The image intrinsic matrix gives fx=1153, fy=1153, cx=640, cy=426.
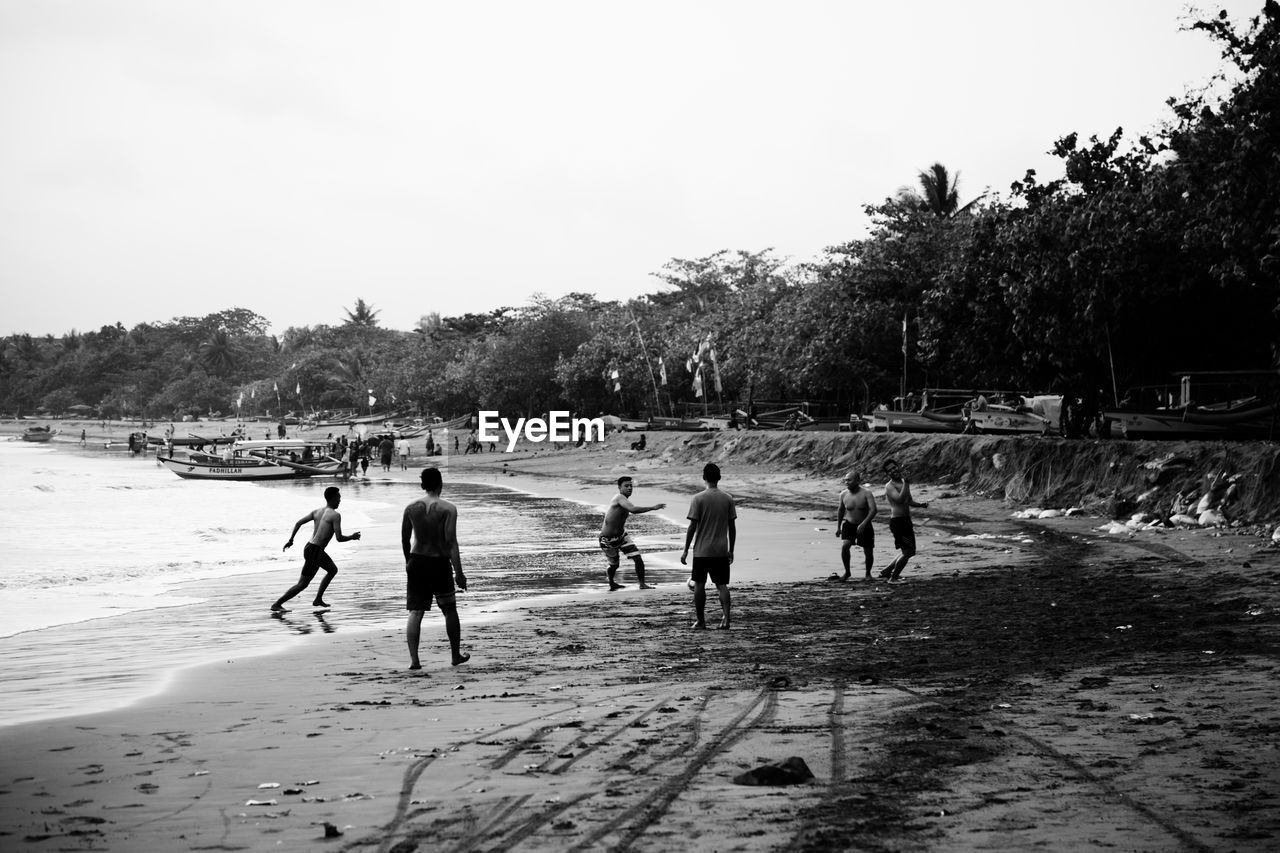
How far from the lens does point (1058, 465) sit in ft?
91.2

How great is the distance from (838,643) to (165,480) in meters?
52.1

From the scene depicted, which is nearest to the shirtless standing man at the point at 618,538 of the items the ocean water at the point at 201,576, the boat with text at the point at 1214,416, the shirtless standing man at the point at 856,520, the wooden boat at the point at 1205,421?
the ocean water at the point at 201,576

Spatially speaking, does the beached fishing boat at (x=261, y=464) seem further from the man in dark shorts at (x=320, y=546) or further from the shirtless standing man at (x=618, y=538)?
the man in dark shorts at (x=320, y=546)

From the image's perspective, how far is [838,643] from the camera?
10.8m

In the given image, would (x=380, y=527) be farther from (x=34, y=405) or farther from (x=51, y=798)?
(x=34, y=405)

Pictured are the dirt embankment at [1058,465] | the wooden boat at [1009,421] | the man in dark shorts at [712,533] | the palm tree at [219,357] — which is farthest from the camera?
the palm tree at [219,357]

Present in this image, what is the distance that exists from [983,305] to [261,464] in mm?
36446

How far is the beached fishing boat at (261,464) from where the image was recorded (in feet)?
184

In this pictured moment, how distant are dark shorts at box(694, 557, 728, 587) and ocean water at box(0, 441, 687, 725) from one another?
3.59 meters

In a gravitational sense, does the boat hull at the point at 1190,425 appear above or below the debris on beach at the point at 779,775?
above

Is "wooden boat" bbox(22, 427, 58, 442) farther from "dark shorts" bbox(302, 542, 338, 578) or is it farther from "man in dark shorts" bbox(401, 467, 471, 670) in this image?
"man in dark shorts" bbox(401, 467, 471, 670)

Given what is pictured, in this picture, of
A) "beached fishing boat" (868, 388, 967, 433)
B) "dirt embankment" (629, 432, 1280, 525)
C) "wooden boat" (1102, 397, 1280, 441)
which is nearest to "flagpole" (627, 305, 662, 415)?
"dirt embankment" (629, 432, 1280, 525)

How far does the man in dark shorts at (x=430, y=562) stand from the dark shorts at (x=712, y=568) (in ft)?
8.80

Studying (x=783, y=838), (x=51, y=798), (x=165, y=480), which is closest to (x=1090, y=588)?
(x=783, y=838)
